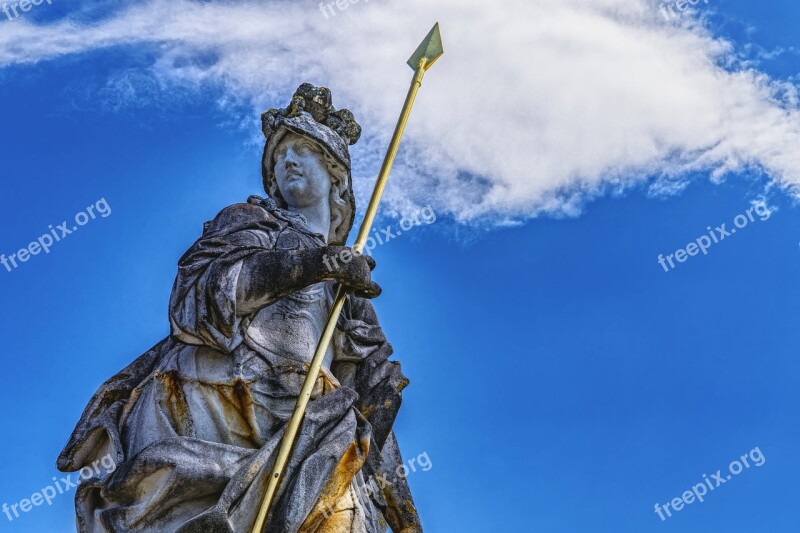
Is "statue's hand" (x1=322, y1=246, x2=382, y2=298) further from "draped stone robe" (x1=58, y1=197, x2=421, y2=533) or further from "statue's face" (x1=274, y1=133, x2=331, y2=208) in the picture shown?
"statue's face" (x1=274, y1=133, x2=331, y2=208)

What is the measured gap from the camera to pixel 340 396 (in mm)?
8742

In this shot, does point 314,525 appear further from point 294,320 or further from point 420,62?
point 420,62

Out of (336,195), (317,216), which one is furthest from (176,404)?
(336,195)

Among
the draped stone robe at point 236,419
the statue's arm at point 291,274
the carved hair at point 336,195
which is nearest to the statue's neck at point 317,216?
the carved hair at point 336,195

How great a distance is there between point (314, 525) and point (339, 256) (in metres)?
1.95

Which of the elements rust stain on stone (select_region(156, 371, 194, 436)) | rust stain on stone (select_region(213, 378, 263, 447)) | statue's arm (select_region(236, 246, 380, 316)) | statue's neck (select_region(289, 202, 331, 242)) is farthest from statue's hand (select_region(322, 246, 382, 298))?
statue's neck (select_region(289, 202, 331, 242))

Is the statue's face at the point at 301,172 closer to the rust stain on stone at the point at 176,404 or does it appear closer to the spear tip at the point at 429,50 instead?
the spear tip at the point at 429,50

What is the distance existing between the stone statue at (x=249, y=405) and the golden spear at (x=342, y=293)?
110 mm

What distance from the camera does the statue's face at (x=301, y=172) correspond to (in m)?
10.6

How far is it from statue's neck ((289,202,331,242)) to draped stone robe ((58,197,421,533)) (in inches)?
16.8

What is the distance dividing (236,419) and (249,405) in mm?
142

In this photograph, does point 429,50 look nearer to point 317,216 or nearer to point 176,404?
point 317,216

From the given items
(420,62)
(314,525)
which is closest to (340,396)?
(314,525)

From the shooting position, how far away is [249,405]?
8742 millimetres
